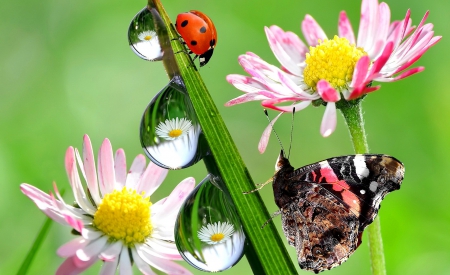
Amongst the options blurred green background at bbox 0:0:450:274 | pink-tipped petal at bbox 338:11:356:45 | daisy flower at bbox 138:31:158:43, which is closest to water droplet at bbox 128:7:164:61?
daisy flower at bbox 138:31:158:43

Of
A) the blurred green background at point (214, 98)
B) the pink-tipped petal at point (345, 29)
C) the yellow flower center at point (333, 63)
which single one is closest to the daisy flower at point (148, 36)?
the yellow flower center at point (333, 63)

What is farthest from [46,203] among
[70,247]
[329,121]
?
[329,121]

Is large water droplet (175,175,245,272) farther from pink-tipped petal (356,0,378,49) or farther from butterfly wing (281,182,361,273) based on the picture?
pink-tipped petal (356,0,378,49)

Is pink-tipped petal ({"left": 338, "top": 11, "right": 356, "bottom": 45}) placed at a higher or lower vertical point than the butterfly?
higher

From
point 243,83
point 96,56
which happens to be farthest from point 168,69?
point 96,56

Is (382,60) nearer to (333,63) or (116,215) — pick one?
(333,63)

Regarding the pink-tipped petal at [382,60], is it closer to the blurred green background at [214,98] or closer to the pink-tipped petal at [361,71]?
the pink-tipped petal at [361,71]
